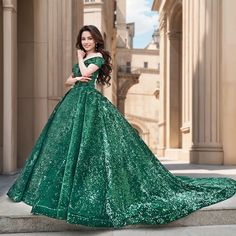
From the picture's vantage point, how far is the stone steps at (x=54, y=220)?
354 centimetres

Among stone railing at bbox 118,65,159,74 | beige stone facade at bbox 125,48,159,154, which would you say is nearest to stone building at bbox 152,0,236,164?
beige stone facade at bbox 125,48,159,154

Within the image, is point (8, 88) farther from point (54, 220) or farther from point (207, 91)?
point (207, 91)

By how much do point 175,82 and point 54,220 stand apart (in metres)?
14.7

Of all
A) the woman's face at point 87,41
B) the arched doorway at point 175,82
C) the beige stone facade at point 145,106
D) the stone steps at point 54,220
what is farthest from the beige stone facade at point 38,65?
the beige stone facade at point 145,106

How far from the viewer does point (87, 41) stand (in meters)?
3.90

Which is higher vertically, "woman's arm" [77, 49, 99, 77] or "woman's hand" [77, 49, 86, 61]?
"woman's hand" [77, 49, 86, 61]

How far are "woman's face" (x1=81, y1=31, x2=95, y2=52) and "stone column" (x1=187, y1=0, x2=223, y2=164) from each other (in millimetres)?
6913

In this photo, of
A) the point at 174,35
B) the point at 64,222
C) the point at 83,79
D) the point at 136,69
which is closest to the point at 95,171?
the point at 64,222

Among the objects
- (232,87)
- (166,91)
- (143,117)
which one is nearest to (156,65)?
(143,117)

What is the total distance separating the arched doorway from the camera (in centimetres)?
1739

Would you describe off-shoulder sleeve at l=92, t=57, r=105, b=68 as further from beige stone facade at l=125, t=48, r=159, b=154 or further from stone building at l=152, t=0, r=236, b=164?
beige stone facade at l=125, t=48, r=159, b=154

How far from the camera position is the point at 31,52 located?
864cm

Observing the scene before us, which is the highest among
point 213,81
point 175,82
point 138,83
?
point 138,83

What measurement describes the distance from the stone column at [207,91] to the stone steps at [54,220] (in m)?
6.42
